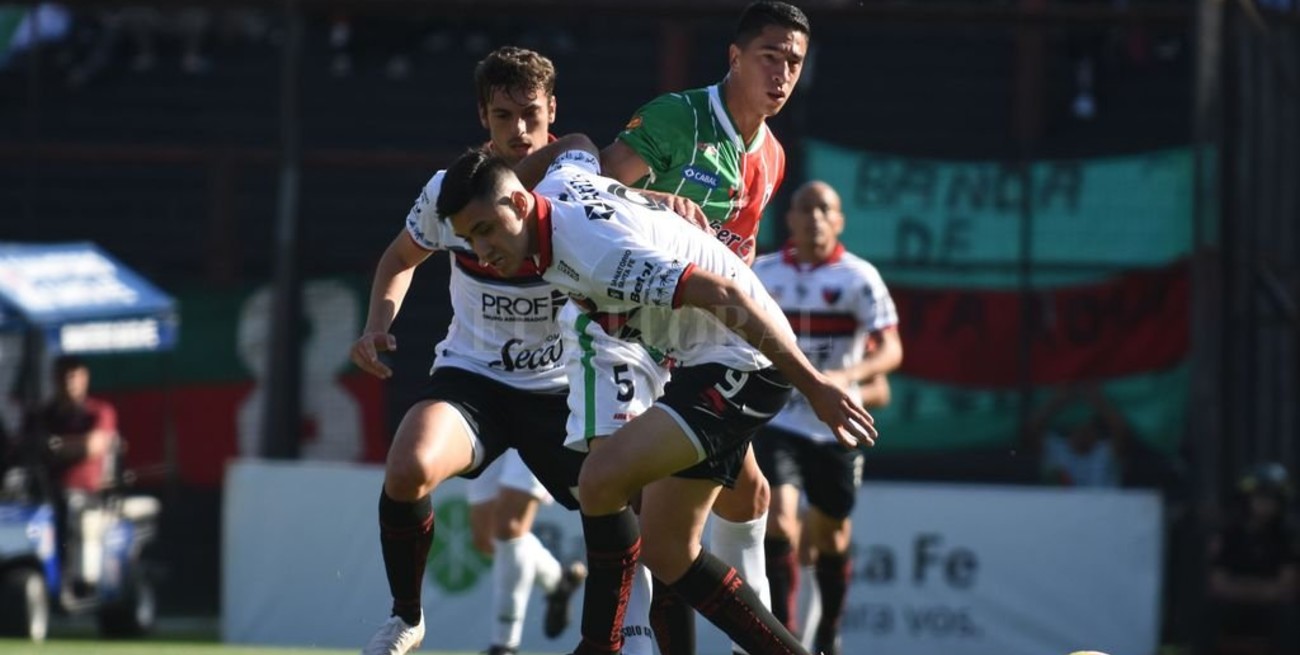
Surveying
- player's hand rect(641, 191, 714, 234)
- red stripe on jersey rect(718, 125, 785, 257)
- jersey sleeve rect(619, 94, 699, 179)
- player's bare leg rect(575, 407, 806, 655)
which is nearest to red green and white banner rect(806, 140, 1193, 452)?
red stripe on jersey rect(718, 125, 785, 257)

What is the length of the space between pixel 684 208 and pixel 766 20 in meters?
0.89

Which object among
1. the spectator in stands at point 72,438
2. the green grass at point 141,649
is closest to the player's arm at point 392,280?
the green grass at point 141,649

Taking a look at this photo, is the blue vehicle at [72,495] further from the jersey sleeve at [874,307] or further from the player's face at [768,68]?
the player's face at [768,68]

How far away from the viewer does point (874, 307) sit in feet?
33.8

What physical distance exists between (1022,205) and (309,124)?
561cm

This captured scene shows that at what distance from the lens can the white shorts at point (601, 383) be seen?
6914 mm

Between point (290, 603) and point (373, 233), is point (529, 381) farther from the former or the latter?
point (373, 233)

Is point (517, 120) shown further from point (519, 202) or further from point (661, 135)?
point (519, 202)

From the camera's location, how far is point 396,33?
1764 centimetres

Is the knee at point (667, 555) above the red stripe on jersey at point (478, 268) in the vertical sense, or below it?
below

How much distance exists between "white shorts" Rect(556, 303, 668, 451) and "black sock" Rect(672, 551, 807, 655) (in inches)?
22.1

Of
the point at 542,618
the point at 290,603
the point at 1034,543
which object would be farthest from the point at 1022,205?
the point at 290,603

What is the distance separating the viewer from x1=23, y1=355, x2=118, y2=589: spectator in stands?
543 inches

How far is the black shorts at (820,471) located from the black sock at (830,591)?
0.22 meters
